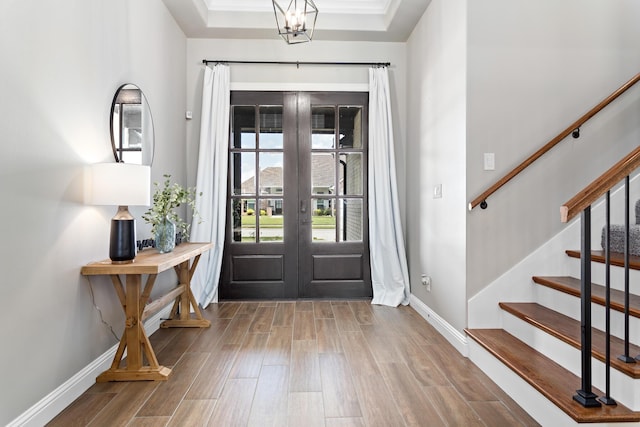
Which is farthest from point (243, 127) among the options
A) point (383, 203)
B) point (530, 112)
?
point (530, 112)

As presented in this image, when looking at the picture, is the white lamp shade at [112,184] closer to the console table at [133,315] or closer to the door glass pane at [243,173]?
the console table at [133,315]

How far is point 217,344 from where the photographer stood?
2873 mm

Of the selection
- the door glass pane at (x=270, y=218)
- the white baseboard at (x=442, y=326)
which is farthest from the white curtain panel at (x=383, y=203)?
the door glass pane at (x=270, y=218)

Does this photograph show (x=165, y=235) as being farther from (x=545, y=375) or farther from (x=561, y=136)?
(x=561, y=136)

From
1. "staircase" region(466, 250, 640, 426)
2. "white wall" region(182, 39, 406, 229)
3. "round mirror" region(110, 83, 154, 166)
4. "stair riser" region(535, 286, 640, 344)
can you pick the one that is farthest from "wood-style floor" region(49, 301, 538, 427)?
"white wall" region(182, 39, 406, 229)

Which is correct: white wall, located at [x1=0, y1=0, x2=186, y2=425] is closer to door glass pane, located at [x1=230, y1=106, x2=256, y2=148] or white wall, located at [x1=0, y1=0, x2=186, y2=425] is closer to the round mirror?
the round mirror

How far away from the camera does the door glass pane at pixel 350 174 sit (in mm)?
4289

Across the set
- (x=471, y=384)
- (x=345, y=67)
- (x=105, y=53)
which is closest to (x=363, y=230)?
(x=345, y=67)

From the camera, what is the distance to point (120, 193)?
85.2 inches

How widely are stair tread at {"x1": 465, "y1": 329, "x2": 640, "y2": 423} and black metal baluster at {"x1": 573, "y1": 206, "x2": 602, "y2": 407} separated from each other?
38 millimetres

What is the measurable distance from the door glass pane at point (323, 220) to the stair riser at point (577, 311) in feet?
7.29

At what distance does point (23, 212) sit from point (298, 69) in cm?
318

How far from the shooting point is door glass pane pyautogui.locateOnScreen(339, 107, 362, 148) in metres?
4.29

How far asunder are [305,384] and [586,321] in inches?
58.1
